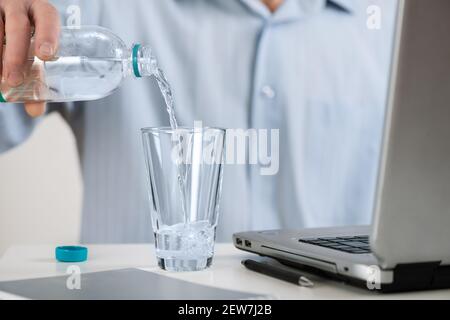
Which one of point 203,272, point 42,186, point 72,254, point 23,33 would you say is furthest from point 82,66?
point 42,186

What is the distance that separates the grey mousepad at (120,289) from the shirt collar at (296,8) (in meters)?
1.26

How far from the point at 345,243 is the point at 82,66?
1.77 feet

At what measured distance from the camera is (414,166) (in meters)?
0.78

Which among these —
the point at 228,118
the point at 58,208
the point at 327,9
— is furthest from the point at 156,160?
the point at 58,208

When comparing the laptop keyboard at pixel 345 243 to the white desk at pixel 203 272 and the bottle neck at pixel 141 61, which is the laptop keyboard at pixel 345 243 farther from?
the bottle neck at pixel 141 61

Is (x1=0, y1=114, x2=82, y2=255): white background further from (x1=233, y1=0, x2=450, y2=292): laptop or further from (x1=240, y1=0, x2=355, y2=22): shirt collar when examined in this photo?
(x1=233, y1=0, x2=450, y2=292): laptop

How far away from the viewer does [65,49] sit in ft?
4.06

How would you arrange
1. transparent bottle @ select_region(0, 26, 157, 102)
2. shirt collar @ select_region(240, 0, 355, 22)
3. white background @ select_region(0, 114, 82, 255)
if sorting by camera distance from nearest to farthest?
transparent bottle @ select_region(0, 26, 157, 102) → shirt collar @ select_region(240, 0, 355, 22) → white background @ select_region(0, 114, 82, 255)

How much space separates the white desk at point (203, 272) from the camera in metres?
0.83

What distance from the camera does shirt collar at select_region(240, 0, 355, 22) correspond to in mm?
2043

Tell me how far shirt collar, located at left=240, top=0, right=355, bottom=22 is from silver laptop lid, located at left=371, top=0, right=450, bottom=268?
4.26 feet

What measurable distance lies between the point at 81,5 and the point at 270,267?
4.47ft

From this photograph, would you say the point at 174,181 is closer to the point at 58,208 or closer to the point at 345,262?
the point at 345,262

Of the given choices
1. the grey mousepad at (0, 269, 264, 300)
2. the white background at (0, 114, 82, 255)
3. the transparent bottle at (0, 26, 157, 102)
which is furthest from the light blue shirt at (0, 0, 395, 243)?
the grey mousepad at (0, 269, 264, 300)
